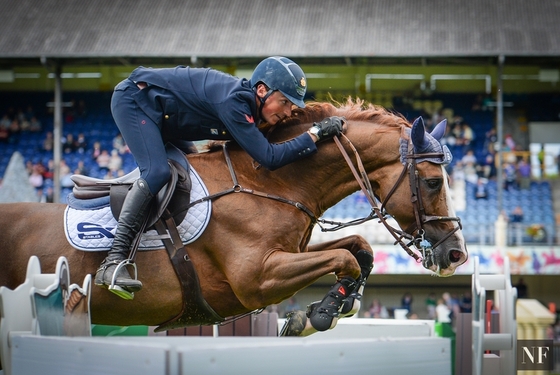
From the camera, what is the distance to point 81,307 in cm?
386

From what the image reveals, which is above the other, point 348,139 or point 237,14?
point 237,14

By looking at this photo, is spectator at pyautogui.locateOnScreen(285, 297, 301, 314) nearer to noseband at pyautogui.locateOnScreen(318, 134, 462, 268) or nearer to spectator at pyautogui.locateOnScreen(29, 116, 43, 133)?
spectator at pyautogui.locateOnScreen(29, 116, 43, 133)

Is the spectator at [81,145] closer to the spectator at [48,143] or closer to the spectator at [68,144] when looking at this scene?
the spectator at [68,144]

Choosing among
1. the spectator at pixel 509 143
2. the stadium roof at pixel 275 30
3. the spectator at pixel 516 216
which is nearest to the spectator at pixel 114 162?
the stadium roof at pixel 275 30

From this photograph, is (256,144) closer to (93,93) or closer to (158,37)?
(158,37)

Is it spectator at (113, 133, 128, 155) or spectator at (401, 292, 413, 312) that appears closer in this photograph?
spectator at (401, 292, 413, 312)

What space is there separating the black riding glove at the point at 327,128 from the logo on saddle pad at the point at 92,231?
1.38 metres

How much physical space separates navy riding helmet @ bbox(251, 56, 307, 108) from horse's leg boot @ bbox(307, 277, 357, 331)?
1.12 meters

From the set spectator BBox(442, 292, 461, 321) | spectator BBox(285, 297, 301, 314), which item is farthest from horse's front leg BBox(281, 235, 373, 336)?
spectator BBox(285, 297, 301, 314)

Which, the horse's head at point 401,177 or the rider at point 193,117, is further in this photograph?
the horse's head at point 401,177

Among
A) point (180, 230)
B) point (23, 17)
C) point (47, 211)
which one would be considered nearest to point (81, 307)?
point (180, 230)

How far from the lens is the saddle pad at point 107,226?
4598mm

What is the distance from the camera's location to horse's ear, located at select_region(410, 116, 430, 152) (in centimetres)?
463

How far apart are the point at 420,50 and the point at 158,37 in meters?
6.81
